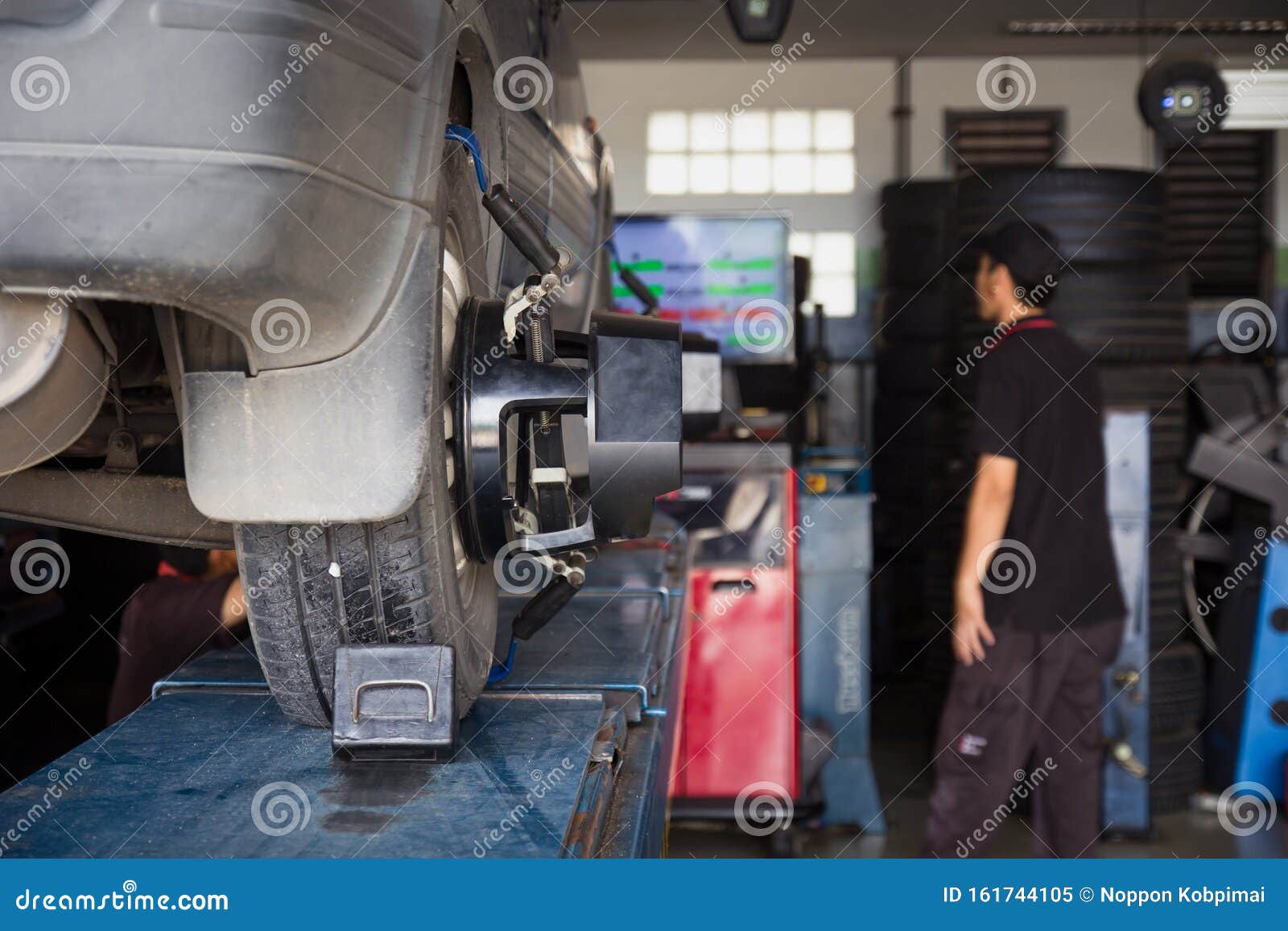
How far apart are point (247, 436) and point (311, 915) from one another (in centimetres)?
51

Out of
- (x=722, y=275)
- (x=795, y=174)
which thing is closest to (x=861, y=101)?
(x=795, y=174)

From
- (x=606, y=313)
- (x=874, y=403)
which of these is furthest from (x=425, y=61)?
(x=874, y=403)

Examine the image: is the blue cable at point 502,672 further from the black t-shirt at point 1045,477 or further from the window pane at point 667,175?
the window pane at point 667,175

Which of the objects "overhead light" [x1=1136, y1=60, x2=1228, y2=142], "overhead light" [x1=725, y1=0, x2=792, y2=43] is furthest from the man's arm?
"overhead light" [x1=1136, y1=60, x2=1228, y2=142]

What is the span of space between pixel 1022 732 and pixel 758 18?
71.6 inches

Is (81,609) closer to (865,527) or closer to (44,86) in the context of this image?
(865,527)

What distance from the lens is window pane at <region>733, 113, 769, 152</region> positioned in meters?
8.06

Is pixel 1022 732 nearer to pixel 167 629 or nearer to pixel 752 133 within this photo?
pixel 167 629

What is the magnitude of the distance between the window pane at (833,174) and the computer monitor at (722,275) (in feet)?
11.6

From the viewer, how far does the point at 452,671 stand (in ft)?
4.18

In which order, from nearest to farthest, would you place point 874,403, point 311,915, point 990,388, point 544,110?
point 311,915 < point 544,110 < point 990,388 < point 874,403

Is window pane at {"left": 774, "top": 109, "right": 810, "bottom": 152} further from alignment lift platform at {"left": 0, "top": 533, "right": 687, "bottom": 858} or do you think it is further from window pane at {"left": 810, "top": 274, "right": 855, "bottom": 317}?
alignment lift platform at {"left": 0, "top": 533, "right": 687, "bottom": 858}

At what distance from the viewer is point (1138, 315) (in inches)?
144

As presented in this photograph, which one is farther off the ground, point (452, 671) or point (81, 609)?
point (452, 671)
